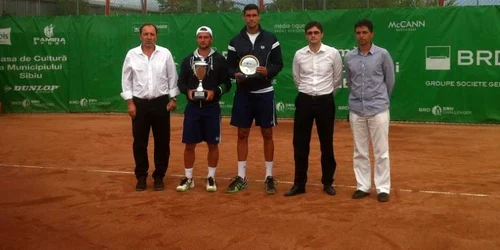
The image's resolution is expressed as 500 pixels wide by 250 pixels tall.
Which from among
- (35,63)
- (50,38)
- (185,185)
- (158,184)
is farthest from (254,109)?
(35,63)

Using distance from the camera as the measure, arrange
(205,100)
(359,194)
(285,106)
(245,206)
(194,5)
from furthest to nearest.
Result: (194,5) → (285,106) → (205,100) → (359,194) → (245,206)

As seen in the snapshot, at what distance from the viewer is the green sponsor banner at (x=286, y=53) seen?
11.8 meters

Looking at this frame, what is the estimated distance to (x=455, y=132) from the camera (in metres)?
11.1

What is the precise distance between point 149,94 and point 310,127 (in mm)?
1793

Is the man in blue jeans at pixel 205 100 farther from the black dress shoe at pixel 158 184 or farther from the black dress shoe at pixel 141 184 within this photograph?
the black dress shoe at pixel 141 184

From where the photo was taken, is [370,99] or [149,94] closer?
[370,99]

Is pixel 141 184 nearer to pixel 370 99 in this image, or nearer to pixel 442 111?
pixel 370 99

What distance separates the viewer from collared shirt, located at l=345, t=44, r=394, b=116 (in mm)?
5609

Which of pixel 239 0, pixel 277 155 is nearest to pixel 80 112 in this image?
pixel 239 0

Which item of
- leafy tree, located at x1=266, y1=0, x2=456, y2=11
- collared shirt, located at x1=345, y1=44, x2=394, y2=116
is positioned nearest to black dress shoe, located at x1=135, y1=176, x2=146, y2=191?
collared shirt, located at x1=345, y1=44, x2=394, y2=116

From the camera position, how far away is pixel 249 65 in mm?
5840

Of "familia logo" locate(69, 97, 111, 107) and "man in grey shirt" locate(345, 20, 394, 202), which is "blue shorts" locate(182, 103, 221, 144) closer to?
"man in grey shirt" locate(345, 20, 394, 202)

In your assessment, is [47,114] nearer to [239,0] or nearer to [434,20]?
[239,0]

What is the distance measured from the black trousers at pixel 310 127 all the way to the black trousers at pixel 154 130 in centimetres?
150
